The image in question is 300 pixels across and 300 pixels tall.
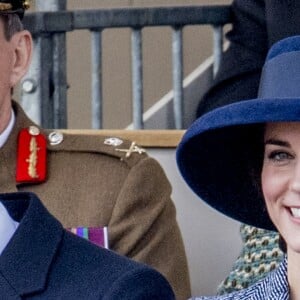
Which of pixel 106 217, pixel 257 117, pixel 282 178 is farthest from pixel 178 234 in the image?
pixel 257 117

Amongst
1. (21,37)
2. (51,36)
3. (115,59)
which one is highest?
(21,37)

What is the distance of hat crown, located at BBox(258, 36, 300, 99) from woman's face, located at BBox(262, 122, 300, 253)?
67 mm

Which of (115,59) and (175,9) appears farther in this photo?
(115,59)

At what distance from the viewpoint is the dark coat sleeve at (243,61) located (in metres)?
3.78

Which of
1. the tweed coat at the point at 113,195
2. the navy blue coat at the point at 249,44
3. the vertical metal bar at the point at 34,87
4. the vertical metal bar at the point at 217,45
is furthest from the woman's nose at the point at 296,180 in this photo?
the vertical metal bar at the point at 217,45

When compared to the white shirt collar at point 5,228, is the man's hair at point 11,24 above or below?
above

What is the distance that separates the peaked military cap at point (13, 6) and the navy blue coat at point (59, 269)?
2.97 ft

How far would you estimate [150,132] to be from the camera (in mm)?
3846

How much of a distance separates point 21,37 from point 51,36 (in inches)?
47.3

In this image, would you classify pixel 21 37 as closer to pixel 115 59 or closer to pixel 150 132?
pixel 150 132

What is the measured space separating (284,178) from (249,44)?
1.49 metres

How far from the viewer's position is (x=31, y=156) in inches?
119

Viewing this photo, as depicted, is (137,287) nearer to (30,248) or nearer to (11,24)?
(30,248)

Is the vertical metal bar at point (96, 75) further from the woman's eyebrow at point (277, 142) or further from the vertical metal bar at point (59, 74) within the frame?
the woman's eyebrow at point (277, 142)
